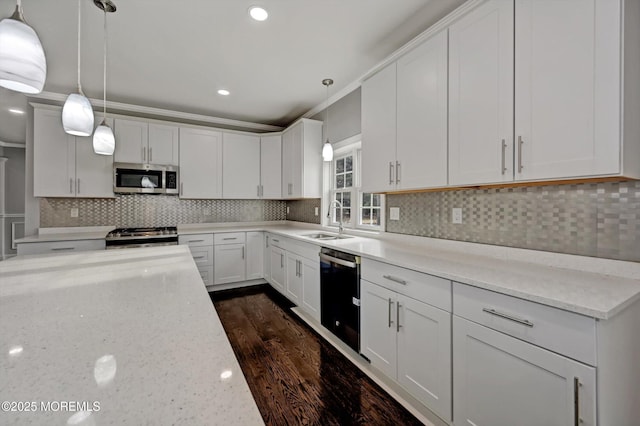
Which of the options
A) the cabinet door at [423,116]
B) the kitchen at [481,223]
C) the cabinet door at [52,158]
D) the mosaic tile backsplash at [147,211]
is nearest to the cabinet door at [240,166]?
the mosaic tile backsplash at [147,211]

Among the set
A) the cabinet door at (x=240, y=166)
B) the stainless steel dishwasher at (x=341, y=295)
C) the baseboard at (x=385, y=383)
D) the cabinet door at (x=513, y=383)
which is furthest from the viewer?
the cabinet door at (x=240, y=166)

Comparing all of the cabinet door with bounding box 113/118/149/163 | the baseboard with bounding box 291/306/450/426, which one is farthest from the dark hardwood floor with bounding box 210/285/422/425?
the cabinet door with bounding box 113/118/149/163

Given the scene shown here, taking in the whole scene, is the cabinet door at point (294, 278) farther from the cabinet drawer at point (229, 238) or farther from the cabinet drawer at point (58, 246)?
the cabinet drawer at point (58, 246)

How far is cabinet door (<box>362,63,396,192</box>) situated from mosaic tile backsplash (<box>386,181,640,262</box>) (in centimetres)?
44

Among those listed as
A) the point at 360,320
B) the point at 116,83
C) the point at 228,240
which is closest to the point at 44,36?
the point at 116,83

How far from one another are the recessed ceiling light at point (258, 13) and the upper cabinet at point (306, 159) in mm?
1665

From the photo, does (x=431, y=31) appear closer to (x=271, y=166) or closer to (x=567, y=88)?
(x=567, y=88)

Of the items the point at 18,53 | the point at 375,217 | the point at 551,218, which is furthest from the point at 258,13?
the point at 551,218

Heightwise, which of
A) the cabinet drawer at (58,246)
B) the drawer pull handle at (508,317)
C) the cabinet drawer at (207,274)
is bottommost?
the cabinet drawer at (207,274)

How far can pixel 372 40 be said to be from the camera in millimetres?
2330

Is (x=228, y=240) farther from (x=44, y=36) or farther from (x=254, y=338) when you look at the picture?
(x=44, y=36)

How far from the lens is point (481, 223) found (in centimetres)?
190

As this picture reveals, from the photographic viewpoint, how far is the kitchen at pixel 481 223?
107 centimetres

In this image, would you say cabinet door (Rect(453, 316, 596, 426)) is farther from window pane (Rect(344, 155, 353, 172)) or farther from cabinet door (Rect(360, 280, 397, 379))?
window pane (Rect(344, 155, 353, 172))
